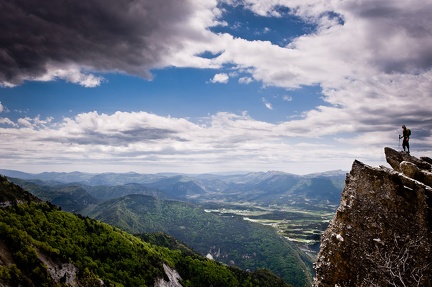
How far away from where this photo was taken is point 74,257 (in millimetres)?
110625

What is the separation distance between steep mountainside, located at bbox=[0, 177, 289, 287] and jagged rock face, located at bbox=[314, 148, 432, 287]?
238 ft

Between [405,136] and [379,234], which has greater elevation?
[405,136]

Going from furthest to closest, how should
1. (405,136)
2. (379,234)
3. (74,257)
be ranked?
(74,257)
(405,136)
(379,234)

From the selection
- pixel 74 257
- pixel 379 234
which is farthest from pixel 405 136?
pixel 74 257

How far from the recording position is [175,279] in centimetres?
16412

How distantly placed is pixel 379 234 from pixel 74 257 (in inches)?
4653

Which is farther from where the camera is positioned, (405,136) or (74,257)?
(74,257)

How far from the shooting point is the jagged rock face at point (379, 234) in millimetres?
20594

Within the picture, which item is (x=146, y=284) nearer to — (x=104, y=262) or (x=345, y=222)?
(x=104, y=262)

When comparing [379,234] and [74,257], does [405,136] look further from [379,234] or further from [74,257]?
[74,257]

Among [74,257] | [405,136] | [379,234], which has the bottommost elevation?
[74,257]

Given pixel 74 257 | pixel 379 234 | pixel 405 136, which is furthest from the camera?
pixel 74 257

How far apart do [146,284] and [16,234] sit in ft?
232

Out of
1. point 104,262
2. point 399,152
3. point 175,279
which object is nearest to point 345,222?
point 399,152
